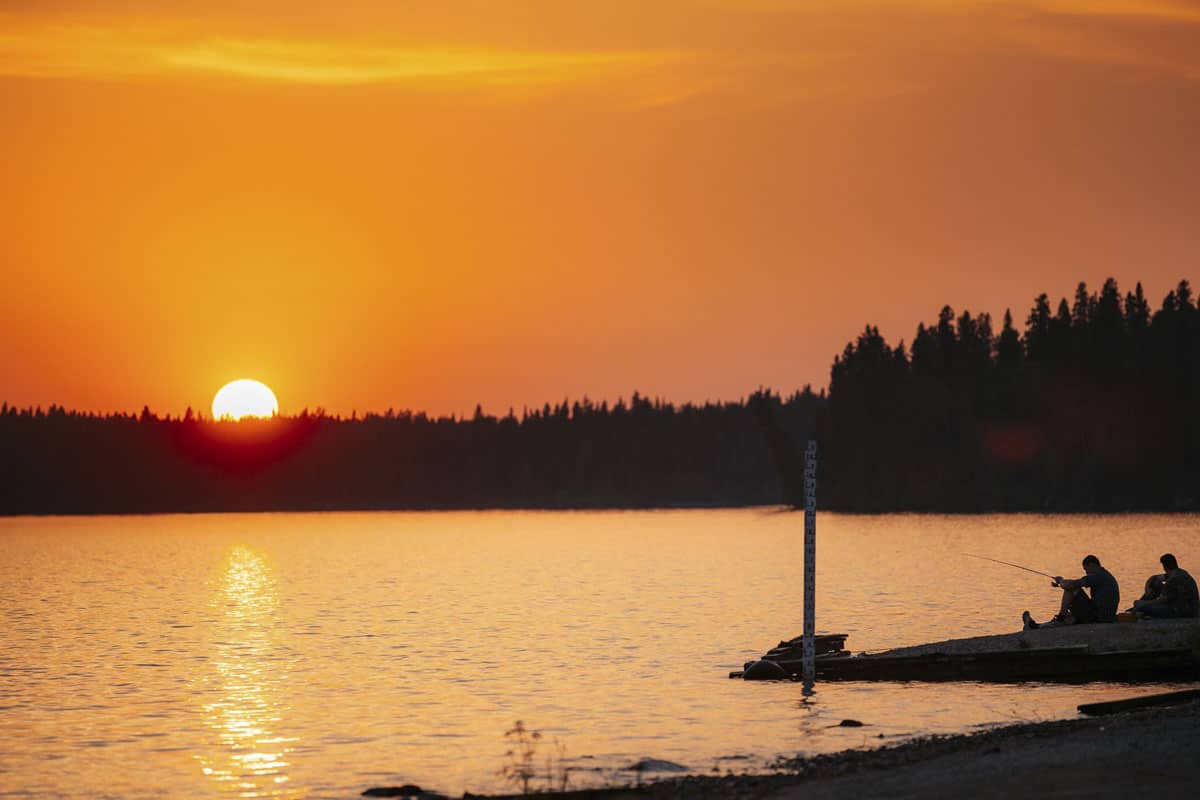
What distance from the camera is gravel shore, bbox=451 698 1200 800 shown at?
19094 millimetres

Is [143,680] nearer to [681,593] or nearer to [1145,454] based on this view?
[681,593]

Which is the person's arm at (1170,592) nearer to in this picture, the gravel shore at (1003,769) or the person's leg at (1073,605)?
the person's leg at (1073,605)

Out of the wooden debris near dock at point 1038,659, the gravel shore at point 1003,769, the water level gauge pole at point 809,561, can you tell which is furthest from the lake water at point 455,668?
the gravel shore at point 1003,769

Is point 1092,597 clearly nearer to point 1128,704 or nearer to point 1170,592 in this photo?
point 1170,592

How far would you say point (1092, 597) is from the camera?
36.9 meters

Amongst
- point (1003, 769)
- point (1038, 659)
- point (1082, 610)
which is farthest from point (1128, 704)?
point (1082, 610)

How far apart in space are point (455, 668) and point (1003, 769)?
25379 millimetres

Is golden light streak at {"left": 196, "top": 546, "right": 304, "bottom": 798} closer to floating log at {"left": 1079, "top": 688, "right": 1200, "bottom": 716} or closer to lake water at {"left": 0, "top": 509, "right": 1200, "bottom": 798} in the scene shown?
lake water at {"left": 0, "top": 509, "right": 1200, "bottom": 798}

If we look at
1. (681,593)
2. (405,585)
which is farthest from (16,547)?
(681,593)

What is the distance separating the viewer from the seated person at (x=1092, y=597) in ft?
119

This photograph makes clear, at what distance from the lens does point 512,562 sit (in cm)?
11944

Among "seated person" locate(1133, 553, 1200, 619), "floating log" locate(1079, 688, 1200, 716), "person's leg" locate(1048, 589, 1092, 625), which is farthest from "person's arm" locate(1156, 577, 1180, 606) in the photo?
"floating log" locate(1079, 688, 1200, 716)

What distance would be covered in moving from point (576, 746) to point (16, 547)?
5471 inches

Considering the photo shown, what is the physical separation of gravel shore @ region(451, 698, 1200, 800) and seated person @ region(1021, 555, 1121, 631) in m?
10.4
